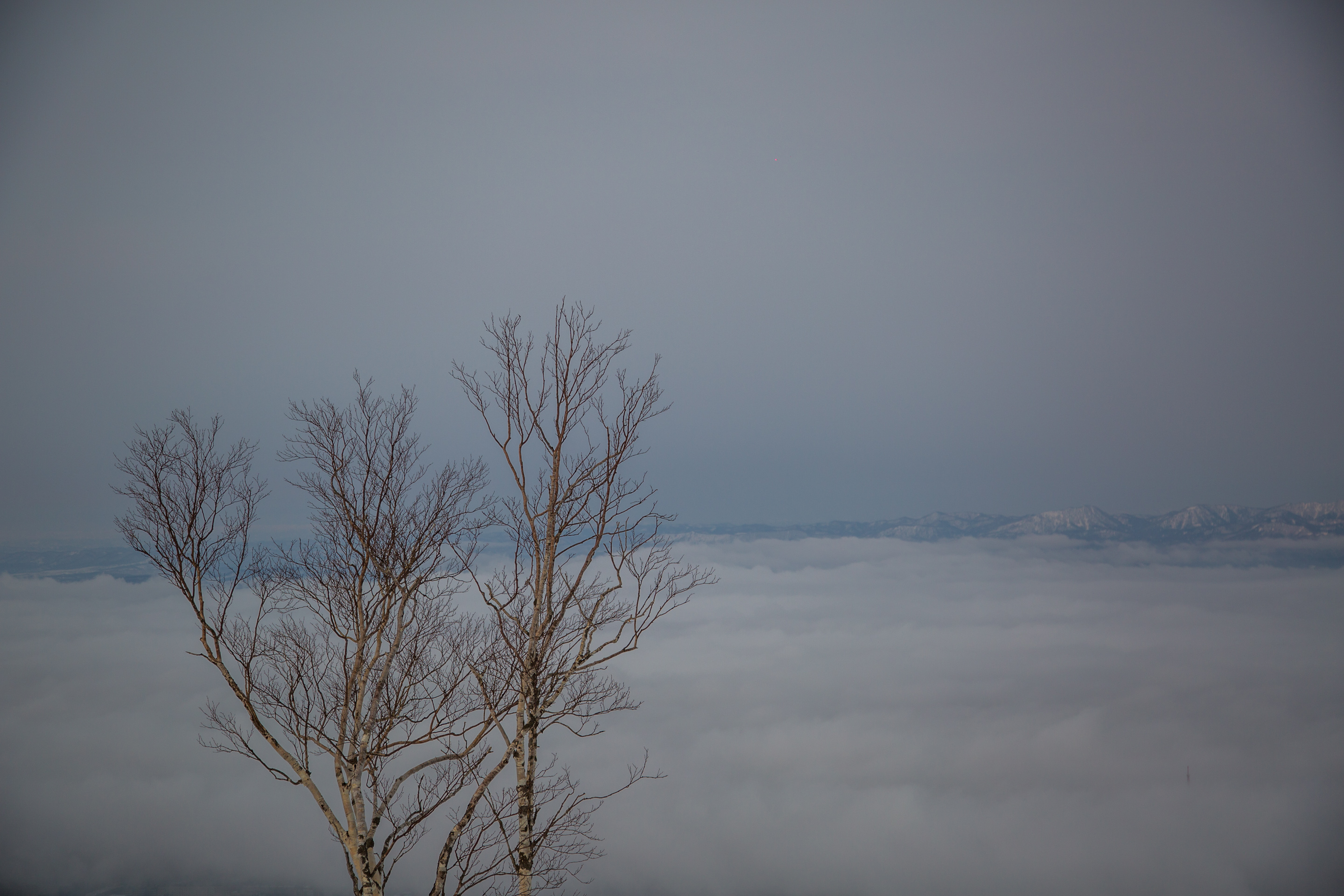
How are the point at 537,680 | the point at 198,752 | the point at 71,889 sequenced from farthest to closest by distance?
the point at 198,752 → the point at 71,889 → the point at 537,680

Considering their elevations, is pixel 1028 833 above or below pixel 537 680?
below

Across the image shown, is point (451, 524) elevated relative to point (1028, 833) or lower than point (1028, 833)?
elevated

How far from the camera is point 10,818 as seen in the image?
84312 mm

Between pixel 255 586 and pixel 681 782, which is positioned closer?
pixel 255 586

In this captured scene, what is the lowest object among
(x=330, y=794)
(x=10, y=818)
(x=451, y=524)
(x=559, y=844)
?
(x=10, y=818)

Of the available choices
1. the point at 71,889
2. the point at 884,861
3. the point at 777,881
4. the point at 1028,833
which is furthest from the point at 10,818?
the point at 1028,833

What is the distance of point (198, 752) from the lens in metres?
101

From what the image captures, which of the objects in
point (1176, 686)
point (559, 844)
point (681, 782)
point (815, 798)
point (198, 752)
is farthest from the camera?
point (1176, 686)

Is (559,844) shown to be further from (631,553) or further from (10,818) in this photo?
(10,818)

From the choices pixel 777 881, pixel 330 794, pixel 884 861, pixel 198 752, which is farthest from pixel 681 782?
pixel 198 752

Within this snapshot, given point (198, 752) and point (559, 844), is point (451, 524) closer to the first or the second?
point (559, 844)

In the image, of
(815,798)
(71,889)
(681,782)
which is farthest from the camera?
(815,798)

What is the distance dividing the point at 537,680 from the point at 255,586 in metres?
3.27

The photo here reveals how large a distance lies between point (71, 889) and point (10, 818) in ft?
39.8
